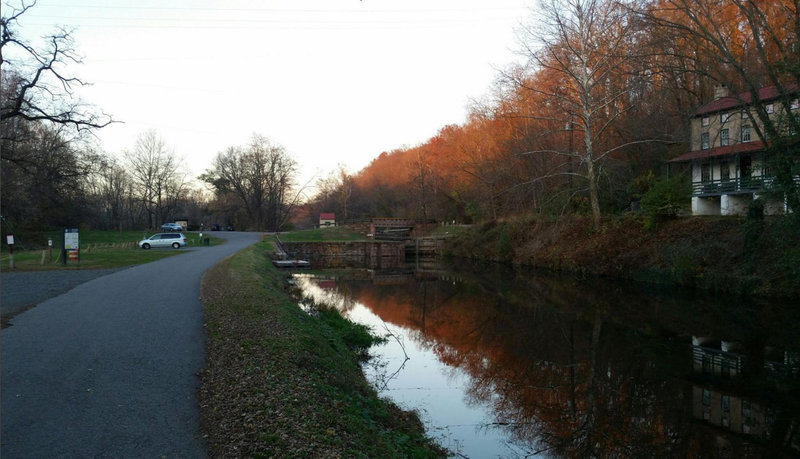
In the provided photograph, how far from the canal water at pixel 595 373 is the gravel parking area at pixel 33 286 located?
9.12 m

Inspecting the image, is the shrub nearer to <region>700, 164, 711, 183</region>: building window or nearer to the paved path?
<region>700, 164, 711, 183</region>: building window

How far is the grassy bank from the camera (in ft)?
17.8

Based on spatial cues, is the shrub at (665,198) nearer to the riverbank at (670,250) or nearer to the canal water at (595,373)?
the riverbank at (670,250)

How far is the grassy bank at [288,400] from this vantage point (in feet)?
17.8

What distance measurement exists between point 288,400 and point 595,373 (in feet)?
23.3

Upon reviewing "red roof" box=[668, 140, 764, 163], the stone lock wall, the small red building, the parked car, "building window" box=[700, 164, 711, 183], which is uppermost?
"red roof" box=[668, 140, 764, 163]

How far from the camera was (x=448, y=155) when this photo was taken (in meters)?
57.9

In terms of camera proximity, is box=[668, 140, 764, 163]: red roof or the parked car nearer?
box=[668, 140, 764, 163]: red roof

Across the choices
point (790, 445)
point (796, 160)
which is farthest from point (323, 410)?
point (796, 160)

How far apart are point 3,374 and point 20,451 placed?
3.24 m

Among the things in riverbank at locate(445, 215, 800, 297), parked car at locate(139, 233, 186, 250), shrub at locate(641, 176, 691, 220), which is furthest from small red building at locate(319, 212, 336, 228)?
shrub at locate(641, 176, 691, 220)

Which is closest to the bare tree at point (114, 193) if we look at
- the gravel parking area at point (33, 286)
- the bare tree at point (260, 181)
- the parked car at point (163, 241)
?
the bare tree at point (260, 181)

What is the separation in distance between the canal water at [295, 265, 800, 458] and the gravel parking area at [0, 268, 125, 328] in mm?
9122

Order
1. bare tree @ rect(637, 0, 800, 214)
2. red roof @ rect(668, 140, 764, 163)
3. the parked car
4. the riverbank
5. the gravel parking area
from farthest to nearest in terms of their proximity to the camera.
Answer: the parked car → red roof @ rect(668, 140, 764, 163) → the riverbank → bare tree @ rect(637, 0, 800, 214) → the gravel parking area
